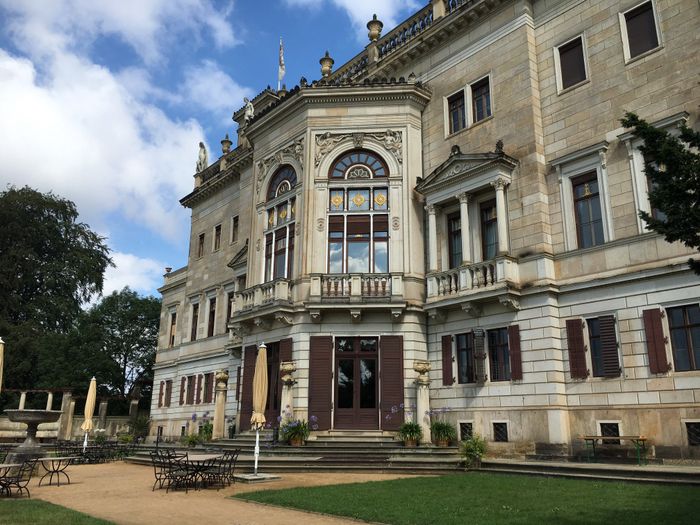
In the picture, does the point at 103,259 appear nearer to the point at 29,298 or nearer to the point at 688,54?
the point at 29,298

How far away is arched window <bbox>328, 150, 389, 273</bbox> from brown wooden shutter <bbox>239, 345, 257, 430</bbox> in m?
5.39

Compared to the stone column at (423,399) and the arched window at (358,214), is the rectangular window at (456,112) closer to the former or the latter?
the arched window at (358,214)

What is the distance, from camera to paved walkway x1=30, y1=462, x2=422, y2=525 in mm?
10586

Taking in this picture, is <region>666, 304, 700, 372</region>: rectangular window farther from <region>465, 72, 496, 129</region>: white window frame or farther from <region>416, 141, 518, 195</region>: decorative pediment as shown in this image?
<region>465, 72, 496, 129</region>: white window frame

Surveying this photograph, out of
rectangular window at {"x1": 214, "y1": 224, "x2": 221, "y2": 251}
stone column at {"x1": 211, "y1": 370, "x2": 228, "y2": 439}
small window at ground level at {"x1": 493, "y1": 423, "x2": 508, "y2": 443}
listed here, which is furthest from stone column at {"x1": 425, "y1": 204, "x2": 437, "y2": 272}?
rectangular window at {"x1": 214, "y1": 224, "x2": 221, "y2": 251}

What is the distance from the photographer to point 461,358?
73.2ft

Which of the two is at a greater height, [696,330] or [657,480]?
[696,330]

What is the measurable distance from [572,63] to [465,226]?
22.6ft

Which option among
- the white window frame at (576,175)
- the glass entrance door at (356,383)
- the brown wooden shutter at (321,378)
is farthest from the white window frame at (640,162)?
the brown wooden shutter at (321,378)

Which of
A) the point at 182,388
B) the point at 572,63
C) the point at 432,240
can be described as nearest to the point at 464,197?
the point at 432,240

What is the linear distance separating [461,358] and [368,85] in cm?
1198

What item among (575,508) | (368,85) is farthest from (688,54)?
(575,508)

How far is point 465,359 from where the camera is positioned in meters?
22.2

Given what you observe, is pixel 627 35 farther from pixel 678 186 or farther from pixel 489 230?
pixel 678 186
